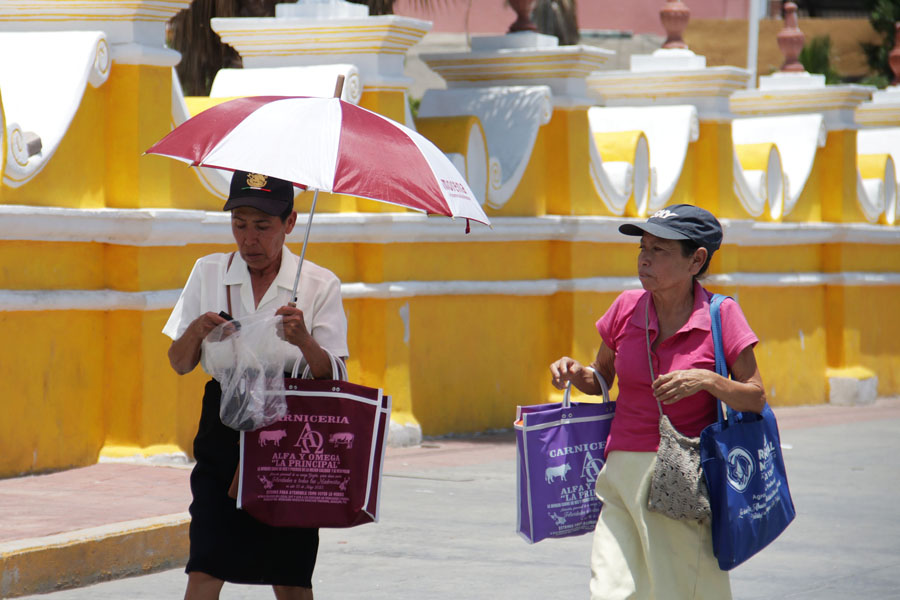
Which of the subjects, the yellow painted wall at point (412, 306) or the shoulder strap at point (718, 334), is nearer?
the shoulder strap at point (718, 334)

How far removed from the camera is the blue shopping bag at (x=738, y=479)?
176 inches

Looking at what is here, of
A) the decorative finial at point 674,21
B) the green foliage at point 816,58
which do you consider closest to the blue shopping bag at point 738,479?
the decorative finial at point 674,21

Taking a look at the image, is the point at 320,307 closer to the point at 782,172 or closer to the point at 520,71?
the point at 520,71

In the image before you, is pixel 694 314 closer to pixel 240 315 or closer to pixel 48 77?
pixel 240 315

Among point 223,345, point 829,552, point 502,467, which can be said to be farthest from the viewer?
point 502,467

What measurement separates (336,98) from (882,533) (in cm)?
495

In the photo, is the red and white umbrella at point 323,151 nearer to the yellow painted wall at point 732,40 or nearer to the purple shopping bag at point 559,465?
the purple shopping bag at point 559,465

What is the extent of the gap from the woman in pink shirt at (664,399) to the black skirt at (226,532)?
0.96 m

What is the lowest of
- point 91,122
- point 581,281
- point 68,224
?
point 581,281

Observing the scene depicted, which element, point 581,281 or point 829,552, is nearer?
point 829,552

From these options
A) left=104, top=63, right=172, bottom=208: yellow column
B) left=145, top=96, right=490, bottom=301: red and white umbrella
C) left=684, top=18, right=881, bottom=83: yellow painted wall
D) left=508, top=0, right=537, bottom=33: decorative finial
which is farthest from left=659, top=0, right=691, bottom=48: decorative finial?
left=684, top=18, right=881, bottom=83: yellow painted wall

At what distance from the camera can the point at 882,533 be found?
331 inches

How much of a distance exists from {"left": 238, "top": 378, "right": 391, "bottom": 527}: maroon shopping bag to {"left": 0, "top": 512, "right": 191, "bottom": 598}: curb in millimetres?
2138

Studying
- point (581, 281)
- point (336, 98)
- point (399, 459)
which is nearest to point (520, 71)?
point (581, 281)
